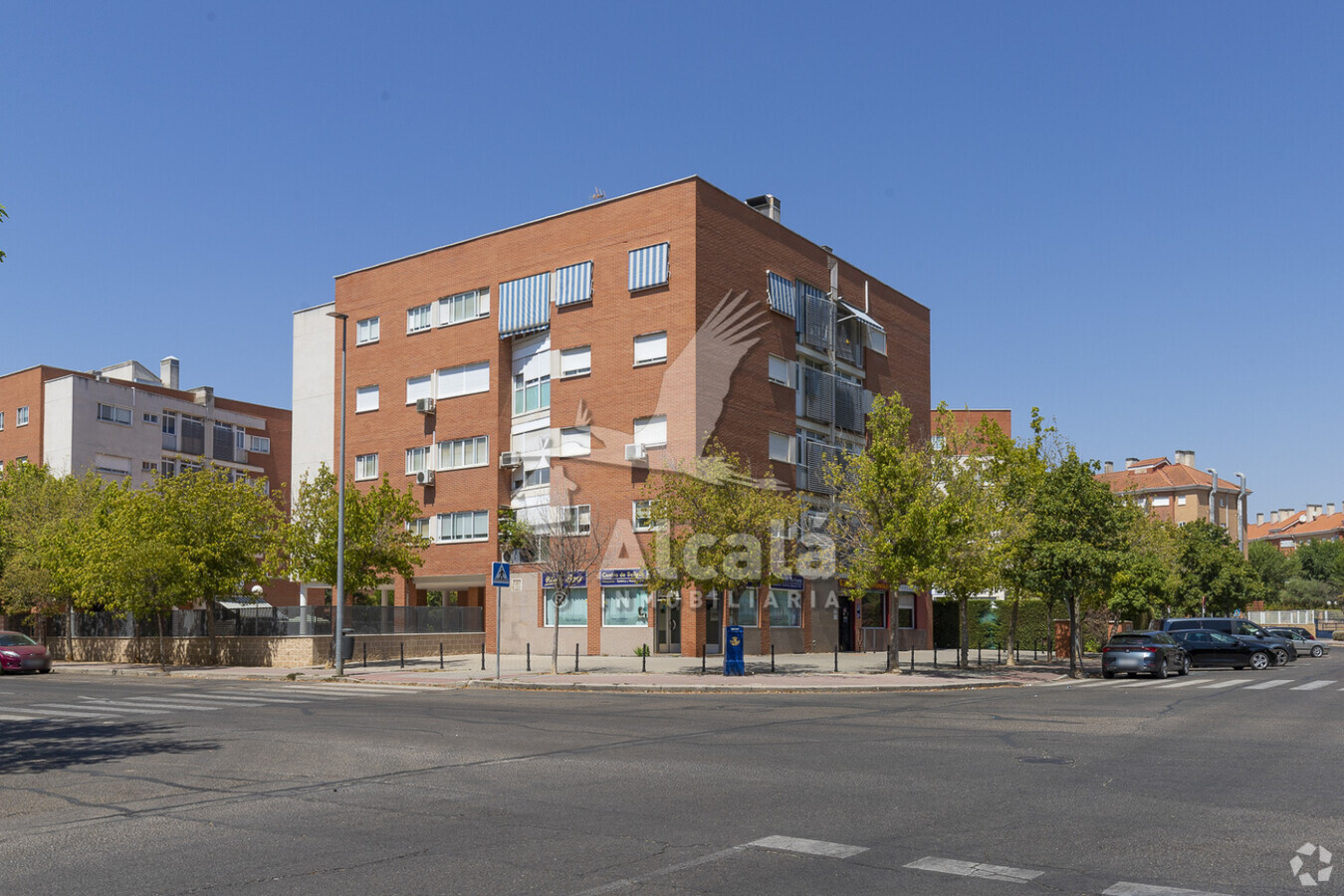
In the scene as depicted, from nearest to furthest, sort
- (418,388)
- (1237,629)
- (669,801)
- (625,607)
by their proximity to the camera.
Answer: (669,801)
(1237,629)
(625,607)
(418,388)

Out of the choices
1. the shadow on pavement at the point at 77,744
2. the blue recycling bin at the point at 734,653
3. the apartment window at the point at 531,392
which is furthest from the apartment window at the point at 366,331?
the shadow on pavement at the point at 77,744

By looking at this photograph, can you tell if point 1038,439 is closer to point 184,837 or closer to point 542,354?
point 542,354

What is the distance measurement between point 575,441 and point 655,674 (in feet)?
51.0

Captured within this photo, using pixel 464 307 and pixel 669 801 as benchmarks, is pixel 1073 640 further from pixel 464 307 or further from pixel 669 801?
pixel 464 307

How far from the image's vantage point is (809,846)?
805 centimetres

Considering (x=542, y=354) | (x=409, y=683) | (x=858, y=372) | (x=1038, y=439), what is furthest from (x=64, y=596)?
(x=1038, y=439)

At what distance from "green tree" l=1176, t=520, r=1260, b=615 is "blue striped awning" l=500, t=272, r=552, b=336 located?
34.9m

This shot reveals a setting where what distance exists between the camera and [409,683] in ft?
94.6

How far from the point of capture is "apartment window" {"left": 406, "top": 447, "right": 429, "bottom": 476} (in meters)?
49.0

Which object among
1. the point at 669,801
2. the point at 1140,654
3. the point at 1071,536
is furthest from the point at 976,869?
the point at 1071,536

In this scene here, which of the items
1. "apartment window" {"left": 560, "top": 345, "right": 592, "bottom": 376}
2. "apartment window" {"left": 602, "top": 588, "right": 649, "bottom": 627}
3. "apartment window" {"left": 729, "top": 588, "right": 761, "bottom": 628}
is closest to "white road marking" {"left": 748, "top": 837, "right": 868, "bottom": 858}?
"apartment window" {"left": 602, "top": 588, "right": 649, "bottom": 627}

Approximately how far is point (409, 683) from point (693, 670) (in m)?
8.32

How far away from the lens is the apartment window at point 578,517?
43.3 meters

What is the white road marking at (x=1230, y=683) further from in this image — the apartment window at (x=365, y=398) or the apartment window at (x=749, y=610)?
the apartment window at (x=365, y=398)
